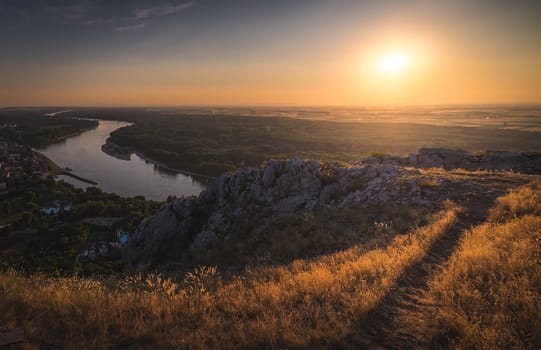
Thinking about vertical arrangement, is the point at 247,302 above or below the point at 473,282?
below

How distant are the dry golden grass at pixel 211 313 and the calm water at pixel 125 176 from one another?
5277cm

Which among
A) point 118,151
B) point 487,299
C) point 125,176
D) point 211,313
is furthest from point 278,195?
point 118,151

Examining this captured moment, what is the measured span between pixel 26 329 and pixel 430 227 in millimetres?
8988

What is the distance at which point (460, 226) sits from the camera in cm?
822

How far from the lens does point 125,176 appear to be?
72625mm

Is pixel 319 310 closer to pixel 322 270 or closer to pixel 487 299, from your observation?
pixel 322 270

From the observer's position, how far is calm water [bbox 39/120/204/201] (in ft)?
199

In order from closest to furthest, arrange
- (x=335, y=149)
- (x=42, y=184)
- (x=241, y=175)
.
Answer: (x=241, y=175) → (x=42, y=184) → (x=335, y=149)

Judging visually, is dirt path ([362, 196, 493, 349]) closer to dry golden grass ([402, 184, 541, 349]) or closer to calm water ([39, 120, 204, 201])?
dry golden grass ([402, 184, 541, 349])

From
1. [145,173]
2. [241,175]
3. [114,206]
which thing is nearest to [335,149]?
[145,173]

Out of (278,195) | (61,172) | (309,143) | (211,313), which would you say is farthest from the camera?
(309,143)

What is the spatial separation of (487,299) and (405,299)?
3.74 feet

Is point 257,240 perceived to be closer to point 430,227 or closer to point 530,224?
point 430,227

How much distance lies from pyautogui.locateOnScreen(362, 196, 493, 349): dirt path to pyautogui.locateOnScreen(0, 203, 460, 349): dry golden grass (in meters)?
0.15
